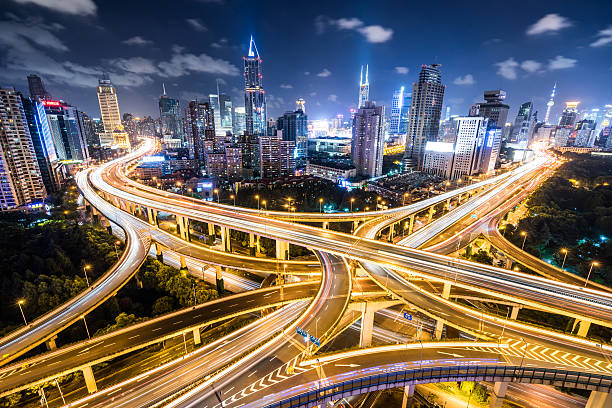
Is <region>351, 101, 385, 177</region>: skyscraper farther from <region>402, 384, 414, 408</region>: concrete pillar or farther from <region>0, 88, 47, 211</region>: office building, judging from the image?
<region>0, 88, 47, 211</region>: office building

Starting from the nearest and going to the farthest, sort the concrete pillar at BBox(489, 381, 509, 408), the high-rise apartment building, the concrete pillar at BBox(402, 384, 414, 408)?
the concrete pillar at BBox(489, 381, 509, 408) < the concrete pillar at BBox(402, 384, 414, 408) < the high-rise apartment building

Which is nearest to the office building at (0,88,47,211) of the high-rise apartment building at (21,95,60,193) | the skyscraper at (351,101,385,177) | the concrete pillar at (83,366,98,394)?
the high-rise apartment building at (21,95,60,193)

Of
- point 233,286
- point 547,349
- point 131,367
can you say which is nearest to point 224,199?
point 233,286

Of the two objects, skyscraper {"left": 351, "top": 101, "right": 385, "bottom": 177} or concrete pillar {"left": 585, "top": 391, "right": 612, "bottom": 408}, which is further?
skyscraper {"left": 351, "top": 101, "right": 385, "bottom": 177}

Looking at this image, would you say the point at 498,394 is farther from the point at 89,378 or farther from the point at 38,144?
the point at 38,144

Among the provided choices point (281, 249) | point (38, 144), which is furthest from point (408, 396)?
point (38, 144)

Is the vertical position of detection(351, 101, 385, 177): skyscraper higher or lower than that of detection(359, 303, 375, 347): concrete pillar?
higher
